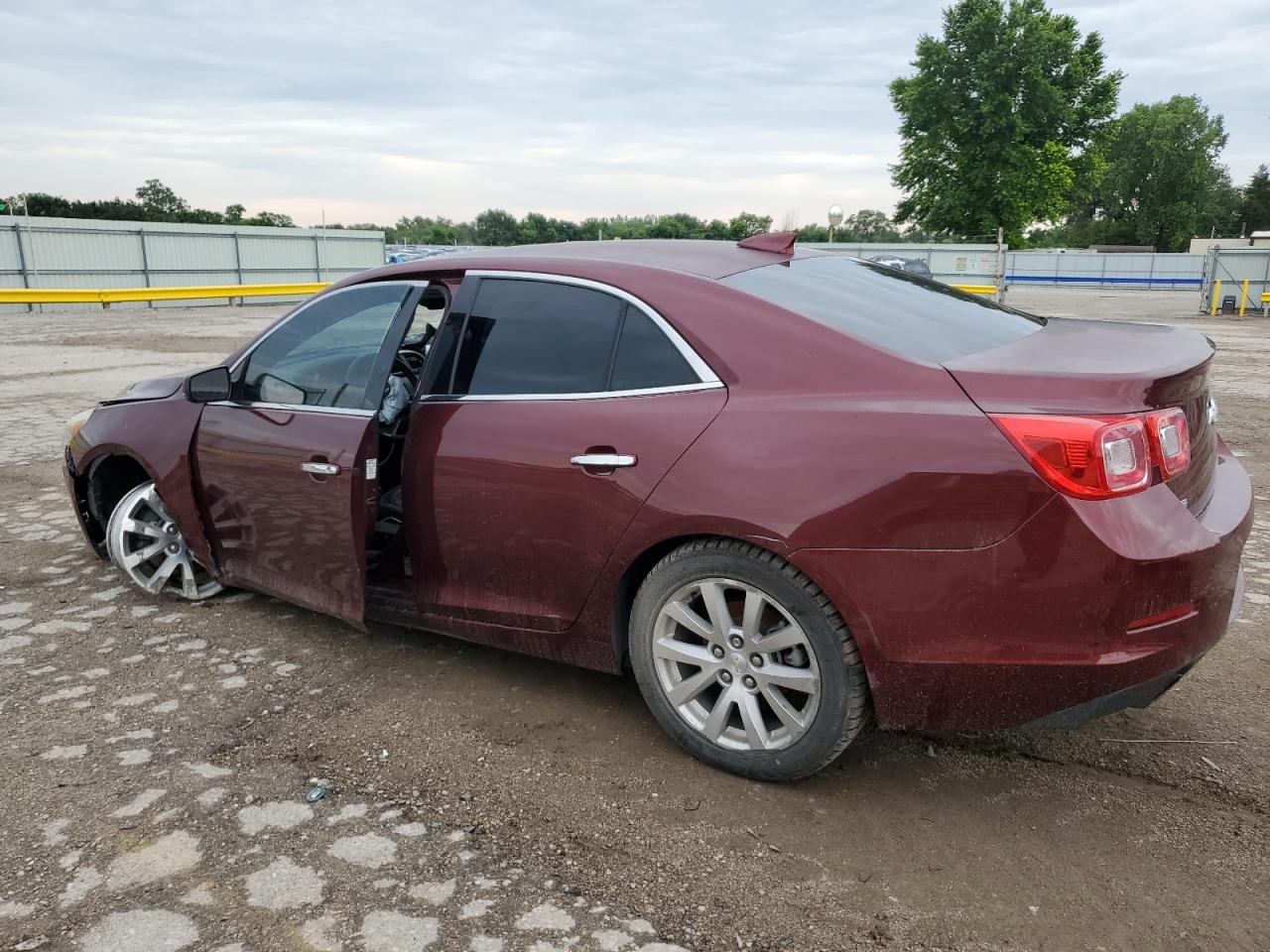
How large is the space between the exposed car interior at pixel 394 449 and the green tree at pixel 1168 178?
93.6 meters

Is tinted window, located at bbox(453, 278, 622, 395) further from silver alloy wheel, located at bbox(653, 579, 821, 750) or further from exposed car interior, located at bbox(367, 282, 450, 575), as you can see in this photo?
silver alloy wheel, located at bbox(653, 579, 821, 750)

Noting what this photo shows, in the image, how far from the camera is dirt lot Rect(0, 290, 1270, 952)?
2393 millimetres

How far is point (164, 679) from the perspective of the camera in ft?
12.5

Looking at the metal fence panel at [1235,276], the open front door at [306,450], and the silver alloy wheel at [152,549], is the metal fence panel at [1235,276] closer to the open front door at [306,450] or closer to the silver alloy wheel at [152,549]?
the open front door at [306,450]

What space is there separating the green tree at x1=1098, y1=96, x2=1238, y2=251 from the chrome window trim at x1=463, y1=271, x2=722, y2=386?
93.8 metres

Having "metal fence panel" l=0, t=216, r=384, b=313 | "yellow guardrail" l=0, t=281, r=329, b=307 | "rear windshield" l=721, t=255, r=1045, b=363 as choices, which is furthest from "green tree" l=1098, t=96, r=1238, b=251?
"rear windshield" l=721, t=255, r=1045, b=363

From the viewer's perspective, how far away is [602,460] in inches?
119

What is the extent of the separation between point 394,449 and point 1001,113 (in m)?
52.4

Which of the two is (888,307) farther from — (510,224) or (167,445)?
(510,224)

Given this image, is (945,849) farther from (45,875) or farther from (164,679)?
(164,679)

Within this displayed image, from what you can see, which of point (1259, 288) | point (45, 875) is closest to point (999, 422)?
point (45, 875)

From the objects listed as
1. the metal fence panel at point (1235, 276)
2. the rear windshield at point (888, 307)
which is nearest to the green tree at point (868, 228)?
the metal fence panel at point (1235, 276)

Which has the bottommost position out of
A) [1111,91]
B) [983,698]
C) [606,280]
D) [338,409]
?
[983,698]

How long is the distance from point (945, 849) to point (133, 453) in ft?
12.1
